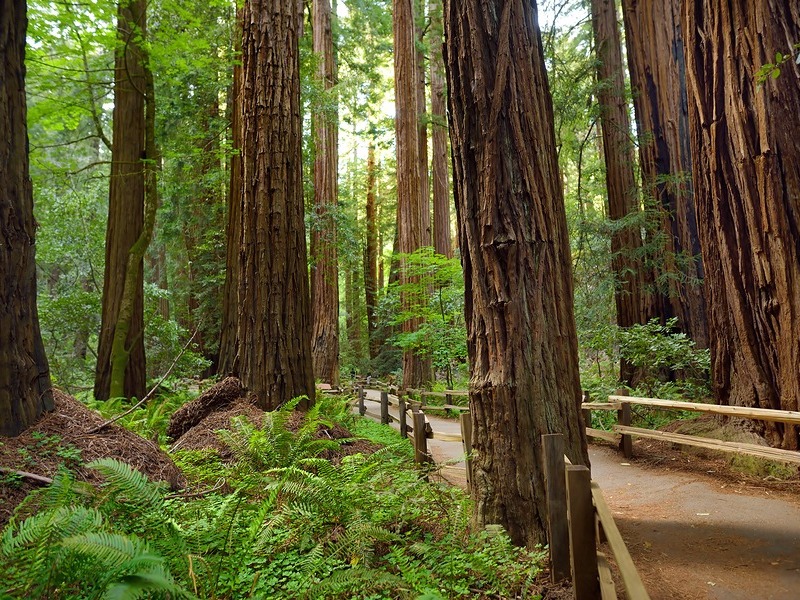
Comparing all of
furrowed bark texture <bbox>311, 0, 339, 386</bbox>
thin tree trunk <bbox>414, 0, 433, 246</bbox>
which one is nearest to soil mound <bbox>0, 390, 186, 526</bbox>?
furrowed bark texture <bbox>311, 0, 339, 386</bbox>

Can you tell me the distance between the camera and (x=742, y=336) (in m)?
7.25

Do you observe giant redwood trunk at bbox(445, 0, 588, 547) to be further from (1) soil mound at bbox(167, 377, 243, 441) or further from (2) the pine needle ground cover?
(1) soil mound at bbox(167, 377, 243, 441)

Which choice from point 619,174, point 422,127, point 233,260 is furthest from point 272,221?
point 422,127

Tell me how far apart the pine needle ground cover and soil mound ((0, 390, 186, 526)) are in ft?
0.63

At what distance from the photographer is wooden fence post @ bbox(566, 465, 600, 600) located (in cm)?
316

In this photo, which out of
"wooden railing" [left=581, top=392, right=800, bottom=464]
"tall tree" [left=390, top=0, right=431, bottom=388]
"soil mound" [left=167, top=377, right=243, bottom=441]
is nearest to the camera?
"wooden railing" [left=581, top=392, right=800, bottom=464]

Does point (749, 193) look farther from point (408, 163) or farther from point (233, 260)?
point (408, 163)

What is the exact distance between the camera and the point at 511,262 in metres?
4.64

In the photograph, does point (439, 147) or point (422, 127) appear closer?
point (422, 127)

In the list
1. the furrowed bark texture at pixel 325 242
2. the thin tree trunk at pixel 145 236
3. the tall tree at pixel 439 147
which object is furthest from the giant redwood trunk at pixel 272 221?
the tall tree at pixel 439 147

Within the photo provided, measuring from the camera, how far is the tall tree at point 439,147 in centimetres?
2086

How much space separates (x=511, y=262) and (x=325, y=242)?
13.8 metres

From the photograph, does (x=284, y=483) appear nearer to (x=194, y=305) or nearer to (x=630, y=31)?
(x=630, y=31)

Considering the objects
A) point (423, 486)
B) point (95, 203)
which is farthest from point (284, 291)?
point (95, 203)
